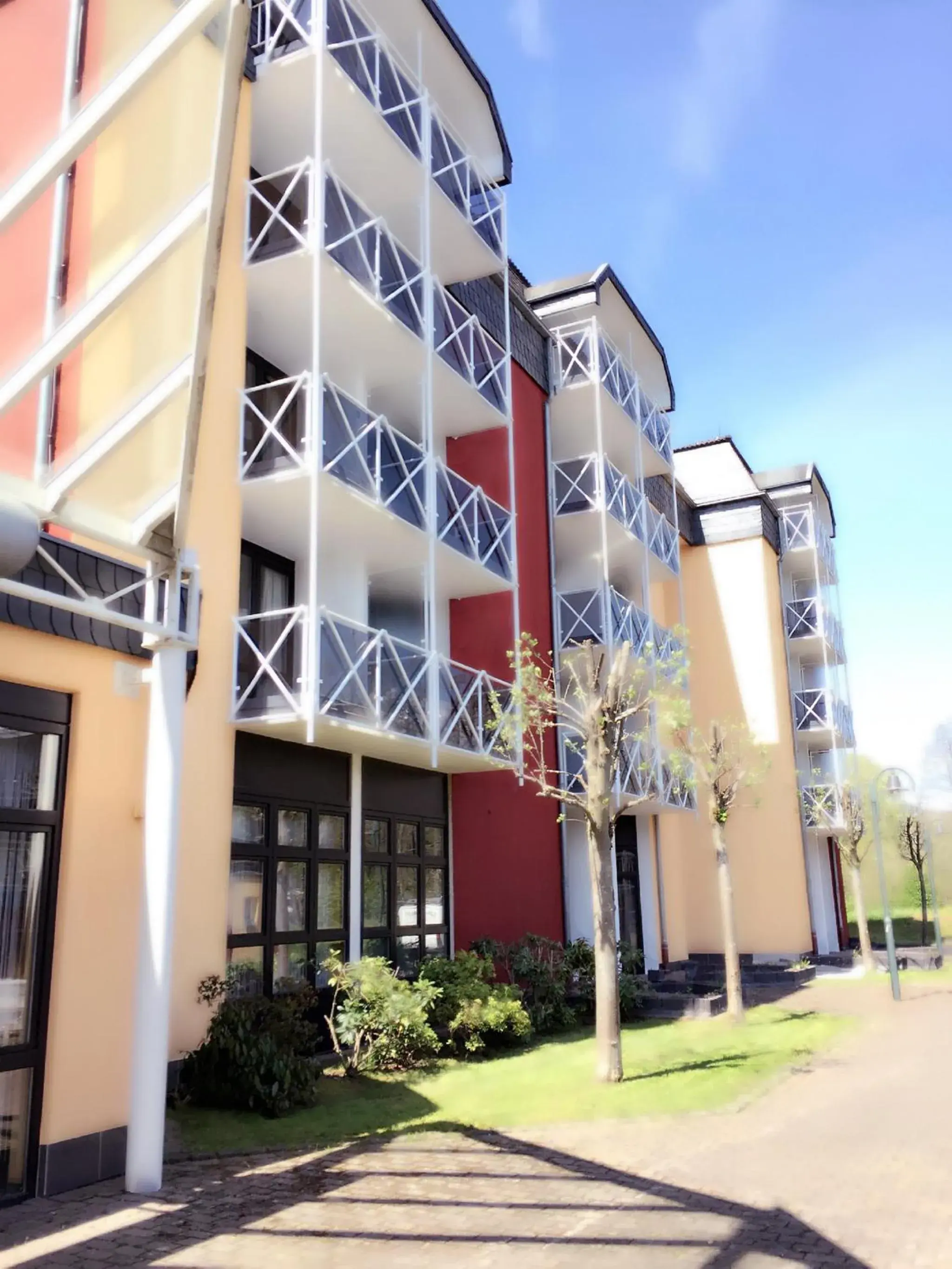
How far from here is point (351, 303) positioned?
1259cm

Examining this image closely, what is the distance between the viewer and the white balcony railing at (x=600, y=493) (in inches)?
742

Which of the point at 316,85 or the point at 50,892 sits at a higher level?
the point at 316,85

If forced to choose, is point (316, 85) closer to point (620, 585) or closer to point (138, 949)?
point (138, 949)

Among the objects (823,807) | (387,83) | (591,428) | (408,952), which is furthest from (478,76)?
(823,807)

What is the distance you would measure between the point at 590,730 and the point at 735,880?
51.4 feet

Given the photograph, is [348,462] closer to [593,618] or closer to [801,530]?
[593,618]

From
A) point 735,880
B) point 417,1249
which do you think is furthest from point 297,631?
point 735,880

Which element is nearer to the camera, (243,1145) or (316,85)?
(243,1145)

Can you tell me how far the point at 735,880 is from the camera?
81.9 ft

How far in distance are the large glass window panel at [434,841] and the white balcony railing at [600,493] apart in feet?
23.0

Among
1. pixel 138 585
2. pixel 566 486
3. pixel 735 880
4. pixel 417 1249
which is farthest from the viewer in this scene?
pixel 735 880

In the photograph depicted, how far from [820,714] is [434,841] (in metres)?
16.7

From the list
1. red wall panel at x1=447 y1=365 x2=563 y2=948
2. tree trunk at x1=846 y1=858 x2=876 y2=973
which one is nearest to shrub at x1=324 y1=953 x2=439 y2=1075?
red wall panel at x1=447 y1=365 x2=563 y2=948

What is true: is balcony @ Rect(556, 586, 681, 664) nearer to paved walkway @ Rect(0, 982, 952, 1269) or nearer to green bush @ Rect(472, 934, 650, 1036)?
green bush @ Rect(472, 934, 650, 1036)
